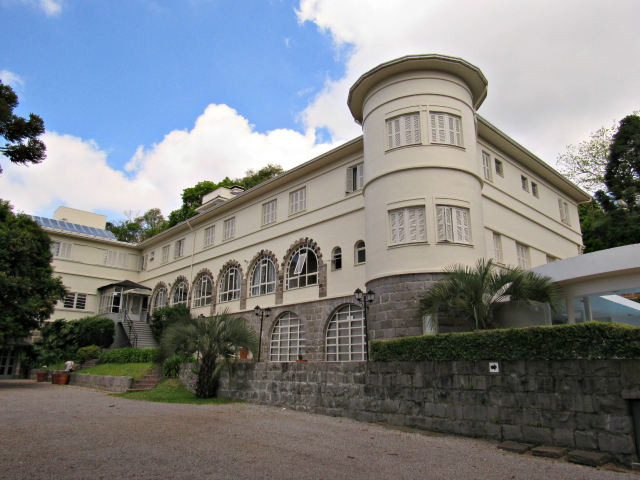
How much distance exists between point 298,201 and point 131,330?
14.6m

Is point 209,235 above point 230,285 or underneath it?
above

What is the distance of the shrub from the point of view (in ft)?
83.8

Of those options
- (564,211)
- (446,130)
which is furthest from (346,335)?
(564,211)

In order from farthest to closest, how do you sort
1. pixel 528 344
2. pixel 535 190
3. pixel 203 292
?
pixel 203 292 < pixel 535 190 < pixel 528 344

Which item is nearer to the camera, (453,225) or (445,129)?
(453,225)

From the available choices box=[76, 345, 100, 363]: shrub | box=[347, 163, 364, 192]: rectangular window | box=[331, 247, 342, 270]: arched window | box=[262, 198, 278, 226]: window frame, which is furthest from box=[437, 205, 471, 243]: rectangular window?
box=[76, 345, 100, 363]: shrub

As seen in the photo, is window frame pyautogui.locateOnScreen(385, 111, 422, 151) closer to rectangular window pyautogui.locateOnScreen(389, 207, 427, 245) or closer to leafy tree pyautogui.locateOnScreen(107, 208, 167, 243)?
rectangular window pyautogui.locateOnScreen(389, 207, 427, 245)

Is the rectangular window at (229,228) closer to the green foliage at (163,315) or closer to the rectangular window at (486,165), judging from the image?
the green foliage at (163,315)

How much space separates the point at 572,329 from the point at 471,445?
111 inches

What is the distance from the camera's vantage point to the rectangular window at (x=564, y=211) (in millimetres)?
23406

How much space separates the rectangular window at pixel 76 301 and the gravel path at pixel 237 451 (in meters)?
21.9

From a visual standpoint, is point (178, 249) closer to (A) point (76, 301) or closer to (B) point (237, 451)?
(A) point (76, 301)

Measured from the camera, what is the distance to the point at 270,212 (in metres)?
23.9

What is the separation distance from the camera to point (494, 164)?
19172mm
